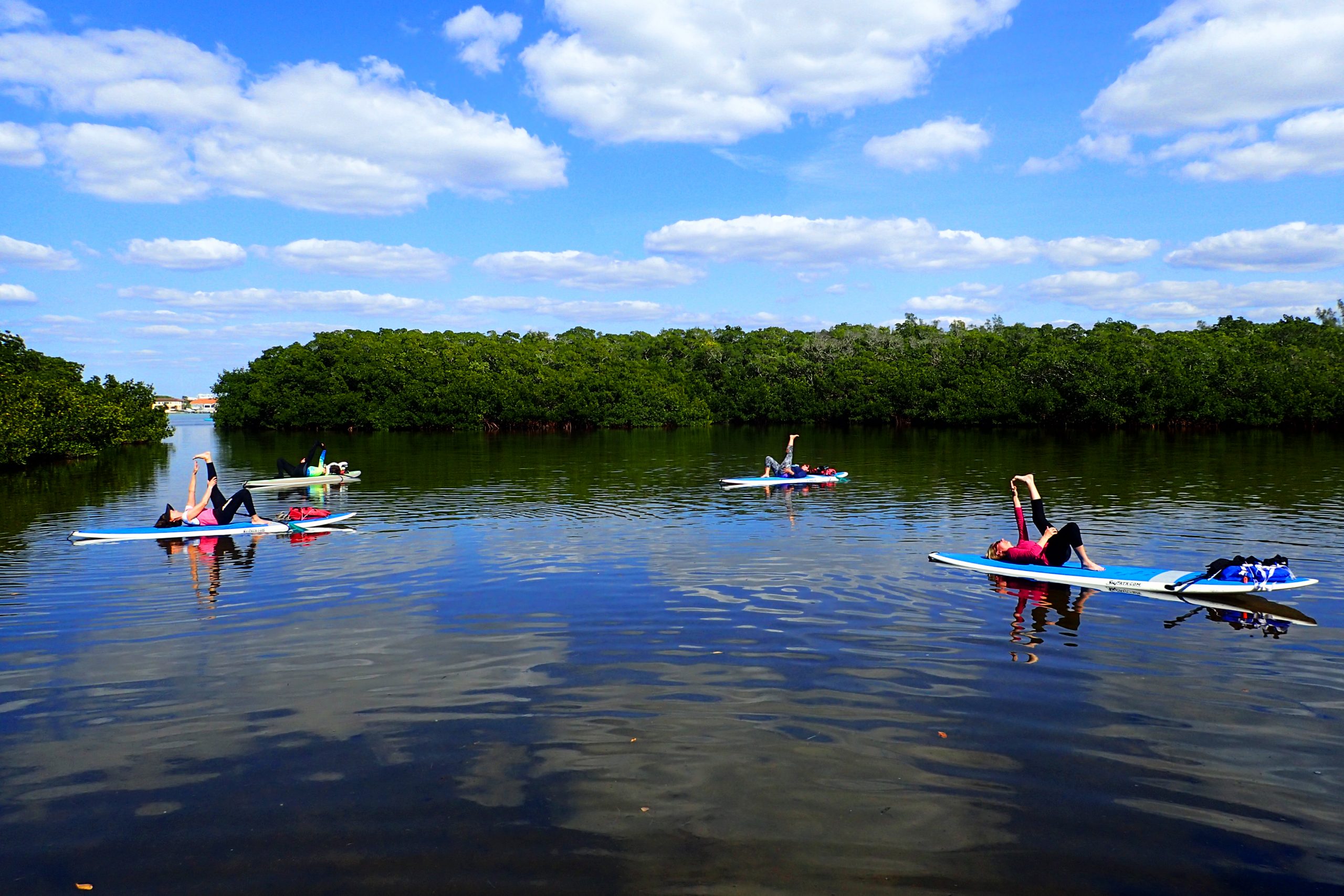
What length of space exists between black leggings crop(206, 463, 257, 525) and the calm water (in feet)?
6.37

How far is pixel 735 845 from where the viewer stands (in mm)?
6473

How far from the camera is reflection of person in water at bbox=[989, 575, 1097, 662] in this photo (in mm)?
12430

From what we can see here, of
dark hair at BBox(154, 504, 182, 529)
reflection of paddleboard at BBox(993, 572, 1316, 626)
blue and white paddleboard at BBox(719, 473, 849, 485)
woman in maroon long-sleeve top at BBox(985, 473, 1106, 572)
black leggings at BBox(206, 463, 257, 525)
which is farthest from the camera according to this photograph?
blue and white paddleboard at BBox(719, 473, 849, 485)

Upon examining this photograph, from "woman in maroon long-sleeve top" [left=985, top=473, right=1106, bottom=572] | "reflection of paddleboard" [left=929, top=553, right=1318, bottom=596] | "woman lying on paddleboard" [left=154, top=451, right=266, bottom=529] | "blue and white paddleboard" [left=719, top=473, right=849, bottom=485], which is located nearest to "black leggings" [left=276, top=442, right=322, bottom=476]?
"woman lying on paddleboard" [left=154, top=451, right=266, bottom=529]

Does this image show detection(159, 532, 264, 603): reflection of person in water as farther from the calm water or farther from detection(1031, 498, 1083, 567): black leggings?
detection(1031, 498, 1083, 567): black leggings

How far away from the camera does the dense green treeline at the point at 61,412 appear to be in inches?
1781

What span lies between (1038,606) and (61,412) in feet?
183

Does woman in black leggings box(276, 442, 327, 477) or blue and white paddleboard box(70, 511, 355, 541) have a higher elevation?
woman in black leggings box(276, 442, 327, 477)

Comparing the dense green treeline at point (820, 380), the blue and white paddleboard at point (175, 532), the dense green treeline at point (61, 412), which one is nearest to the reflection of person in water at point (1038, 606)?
the blue and white paddleboard at point (175, 532)

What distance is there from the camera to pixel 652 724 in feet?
29.3

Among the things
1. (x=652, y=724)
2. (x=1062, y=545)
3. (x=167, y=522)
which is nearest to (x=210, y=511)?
(x=167, y=522)

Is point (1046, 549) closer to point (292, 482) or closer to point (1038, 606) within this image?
point (1038, 606)

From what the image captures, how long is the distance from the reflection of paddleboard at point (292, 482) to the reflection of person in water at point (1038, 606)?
30298 mm

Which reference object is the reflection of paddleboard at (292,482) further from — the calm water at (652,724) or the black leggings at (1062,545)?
the black leggings at (1062,545)
